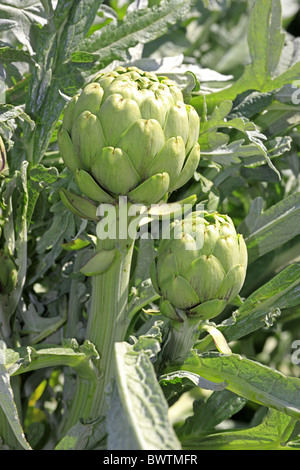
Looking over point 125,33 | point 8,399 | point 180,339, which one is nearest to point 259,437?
point 180,339

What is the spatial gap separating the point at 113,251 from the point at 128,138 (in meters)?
0.10

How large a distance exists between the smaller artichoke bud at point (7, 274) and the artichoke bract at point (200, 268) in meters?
0.13

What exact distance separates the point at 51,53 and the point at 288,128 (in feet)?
A: 0.87

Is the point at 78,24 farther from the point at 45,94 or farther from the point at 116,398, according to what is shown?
the point at 116,398

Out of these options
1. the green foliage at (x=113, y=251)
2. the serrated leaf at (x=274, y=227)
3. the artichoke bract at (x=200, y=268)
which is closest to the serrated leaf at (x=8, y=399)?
the green foliage at (x=113, y=251)

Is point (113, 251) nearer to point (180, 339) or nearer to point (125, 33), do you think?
point (180, 339)

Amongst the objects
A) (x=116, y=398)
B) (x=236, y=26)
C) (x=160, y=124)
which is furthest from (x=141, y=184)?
(x=236, y=26)

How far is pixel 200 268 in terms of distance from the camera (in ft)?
1.40

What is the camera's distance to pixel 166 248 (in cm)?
45

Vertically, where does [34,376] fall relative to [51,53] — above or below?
below

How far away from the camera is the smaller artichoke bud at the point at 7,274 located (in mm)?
487

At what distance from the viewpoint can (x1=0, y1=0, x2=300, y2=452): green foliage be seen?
444 millimetres

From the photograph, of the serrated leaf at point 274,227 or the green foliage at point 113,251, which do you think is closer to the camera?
the green foliage at point 113,251

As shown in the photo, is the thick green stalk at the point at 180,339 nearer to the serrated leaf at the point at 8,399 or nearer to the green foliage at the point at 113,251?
the green foliage at the point at 113,251
